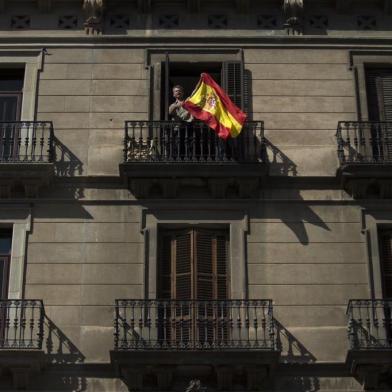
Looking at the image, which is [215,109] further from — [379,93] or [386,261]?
[386,261]

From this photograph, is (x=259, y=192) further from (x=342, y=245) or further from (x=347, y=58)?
(x=347, y=58)

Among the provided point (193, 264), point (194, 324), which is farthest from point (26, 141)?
point (194, 324)

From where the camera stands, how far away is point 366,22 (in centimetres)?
2278

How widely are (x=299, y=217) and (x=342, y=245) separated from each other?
94 centimetres

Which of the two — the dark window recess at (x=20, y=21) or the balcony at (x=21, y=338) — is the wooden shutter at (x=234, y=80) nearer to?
the dark window recess at (x=20, y=21)

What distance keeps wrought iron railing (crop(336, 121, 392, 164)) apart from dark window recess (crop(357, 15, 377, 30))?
247 centimetres

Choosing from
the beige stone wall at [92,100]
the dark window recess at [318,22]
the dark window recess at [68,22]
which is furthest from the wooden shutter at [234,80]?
the dark window recess at [68,22]

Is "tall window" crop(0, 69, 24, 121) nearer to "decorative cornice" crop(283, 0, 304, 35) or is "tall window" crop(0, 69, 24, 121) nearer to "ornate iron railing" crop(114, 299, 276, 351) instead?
"ornate iron railing" crop(114, 299, 276, 351)

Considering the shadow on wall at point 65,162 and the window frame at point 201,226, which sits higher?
the shadow on wall at point 65,162

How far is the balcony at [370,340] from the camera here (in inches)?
723

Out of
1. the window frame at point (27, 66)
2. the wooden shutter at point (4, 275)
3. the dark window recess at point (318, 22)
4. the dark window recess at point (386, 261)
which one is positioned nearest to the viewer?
the wooden shutter at point (4, 275)

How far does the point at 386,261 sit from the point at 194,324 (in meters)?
3.78

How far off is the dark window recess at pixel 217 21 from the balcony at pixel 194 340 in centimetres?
619

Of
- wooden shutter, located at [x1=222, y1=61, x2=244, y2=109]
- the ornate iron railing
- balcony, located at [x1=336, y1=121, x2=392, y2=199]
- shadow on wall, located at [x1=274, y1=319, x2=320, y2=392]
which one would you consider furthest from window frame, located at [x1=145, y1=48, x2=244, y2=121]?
shadow on wall, located at [x1=274, y1=319, x2=320, y2=392]
